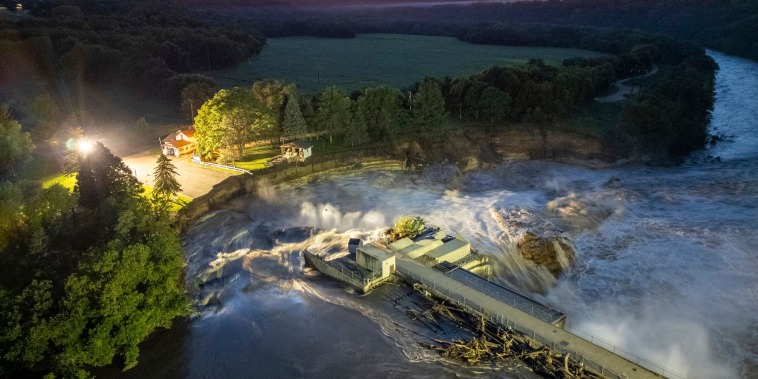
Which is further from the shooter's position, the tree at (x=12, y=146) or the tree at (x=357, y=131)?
the tree at (x=357, y=131)

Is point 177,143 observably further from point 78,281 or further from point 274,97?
point 78,281

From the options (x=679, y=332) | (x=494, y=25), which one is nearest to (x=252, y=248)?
(x=679, y=332)

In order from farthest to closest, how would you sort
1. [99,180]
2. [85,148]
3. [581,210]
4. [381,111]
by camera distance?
[381,111]
[581,210]
[85,148]
[99,180]

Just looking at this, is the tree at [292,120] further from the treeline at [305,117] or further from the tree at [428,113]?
the tree at [428,113]

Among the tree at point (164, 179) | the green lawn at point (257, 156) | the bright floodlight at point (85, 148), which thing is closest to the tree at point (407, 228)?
the tree at point (164, 179)

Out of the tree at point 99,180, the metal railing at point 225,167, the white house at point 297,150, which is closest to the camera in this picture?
the tree at point 99,180

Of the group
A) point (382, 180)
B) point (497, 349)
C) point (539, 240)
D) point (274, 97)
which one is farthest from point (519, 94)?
point (497, 349)

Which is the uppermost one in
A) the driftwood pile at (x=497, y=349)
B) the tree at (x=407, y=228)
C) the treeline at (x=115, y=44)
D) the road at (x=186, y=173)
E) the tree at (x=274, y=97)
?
the treeline at (x=115, y=44)
